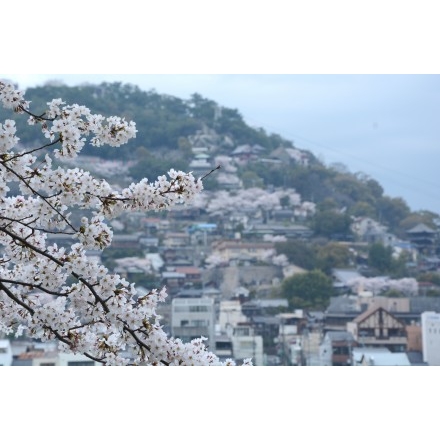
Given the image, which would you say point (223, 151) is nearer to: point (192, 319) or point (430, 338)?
point (192, 319)

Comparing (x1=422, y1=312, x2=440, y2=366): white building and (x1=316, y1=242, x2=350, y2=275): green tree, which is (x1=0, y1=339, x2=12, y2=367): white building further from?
(x1=316, y1=242, x2=350, y2=275): green tree

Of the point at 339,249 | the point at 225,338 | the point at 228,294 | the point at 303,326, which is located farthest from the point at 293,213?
the point at 225,338

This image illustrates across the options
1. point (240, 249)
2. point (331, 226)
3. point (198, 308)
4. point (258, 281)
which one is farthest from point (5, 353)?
point (331, 226)

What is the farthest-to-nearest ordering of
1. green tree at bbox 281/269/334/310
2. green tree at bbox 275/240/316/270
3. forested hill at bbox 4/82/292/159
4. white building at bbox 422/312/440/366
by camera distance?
forested hill at bbox 4/82/292/159
green tree at bbox 275/240/316/270
green tree at bbox 281/269/334/310
white building at bbox 422/312/440/366

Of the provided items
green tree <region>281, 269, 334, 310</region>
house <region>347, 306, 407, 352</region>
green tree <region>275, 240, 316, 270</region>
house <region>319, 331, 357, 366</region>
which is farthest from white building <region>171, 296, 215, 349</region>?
green tree <region>275, 240, 316, 270</region>

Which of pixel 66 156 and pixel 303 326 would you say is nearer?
pixel 66 156
